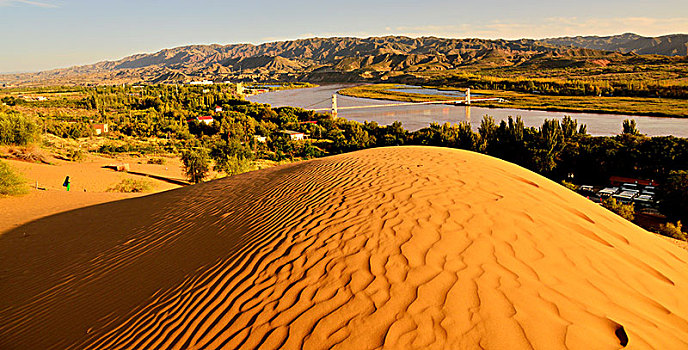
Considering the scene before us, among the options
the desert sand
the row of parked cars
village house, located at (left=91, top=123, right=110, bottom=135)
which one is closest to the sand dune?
the desert sand

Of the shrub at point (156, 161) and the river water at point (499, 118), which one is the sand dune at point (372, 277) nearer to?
the shrub at point (156, 161)

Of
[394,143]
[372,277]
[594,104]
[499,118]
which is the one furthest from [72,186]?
[594,104]

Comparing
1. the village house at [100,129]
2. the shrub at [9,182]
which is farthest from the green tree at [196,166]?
the village house at [100,129]

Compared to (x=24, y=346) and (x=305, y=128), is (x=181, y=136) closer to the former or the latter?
(x=305, y=128)

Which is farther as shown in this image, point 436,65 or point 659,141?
point 436,65

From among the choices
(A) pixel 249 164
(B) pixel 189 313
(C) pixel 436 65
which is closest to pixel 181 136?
(A) pixel 249 164

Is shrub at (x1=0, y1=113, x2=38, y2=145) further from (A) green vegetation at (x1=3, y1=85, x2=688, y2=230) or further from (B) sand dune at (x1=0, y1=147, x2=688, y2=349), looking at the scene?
(B) sand dune at (x1=0, y1=147, x2=688, y2=349)

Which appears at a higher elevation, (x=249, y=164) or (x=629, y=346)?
(x=629, y=346)
